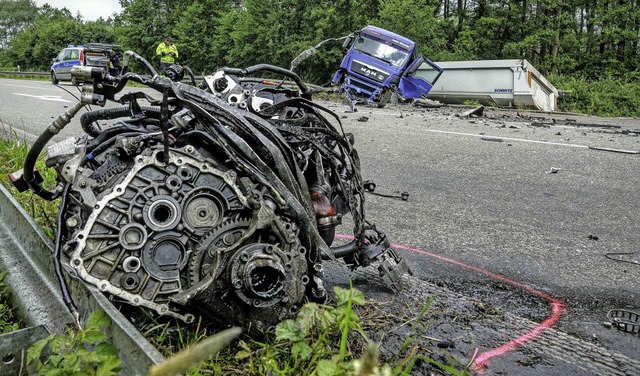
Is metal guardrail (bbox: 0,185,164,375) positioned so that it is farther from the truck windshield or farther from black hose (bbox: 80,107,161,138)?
the truck windshield

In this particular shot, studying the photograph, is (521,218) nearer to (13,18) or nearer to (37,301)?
(37,301)

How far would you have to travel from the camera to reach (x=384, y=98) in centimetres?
1554

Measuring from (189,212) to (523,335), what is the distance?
150 cm

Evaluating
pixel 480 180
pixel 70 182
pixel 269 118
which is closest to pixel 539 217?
pixel 480 180

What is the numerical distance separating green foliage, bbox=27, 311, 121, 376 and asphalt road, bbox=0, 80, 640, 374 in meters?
1.85

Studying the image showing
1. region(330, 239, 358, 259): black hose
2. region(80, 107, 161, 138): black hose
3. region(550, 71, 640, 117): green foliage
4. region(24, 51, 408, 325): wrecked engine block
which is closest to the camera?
region(24, 51, 408, 325): wrecked engine block

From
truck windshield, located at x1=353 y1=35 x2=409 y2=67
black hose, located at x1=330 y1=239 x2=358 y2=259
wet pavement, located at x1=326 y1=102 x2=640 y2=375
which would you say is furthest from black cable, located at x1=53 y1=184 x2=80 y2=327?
truck windshield, located at x1=353 y1=35 x2=409 y2=67

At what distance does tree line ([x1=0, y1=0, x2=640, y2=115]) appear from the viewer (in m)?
25.3

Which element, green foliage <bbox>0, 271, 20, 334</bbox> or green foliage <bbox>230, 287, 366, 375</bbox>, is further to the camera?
green foliage <bbox>0, 271, 20, 334</bbox>

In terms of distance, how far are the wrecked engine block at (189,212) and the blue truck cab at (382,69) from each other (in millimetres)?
13951

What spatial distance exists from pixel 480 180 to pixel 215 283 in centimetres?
409

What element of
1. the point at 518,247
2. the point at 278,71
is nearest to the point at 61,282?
the point at 278,71

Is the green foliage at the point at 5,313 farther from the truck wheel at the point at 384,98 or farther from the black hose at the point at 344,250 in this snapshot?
the truck wheel at the point at 384,98

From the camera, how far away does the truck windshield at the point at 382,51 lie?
16.2m
